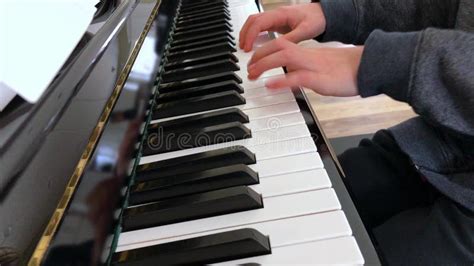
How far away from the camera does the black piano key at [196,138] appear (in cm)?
61

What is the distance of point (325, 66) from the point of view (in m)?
0.65

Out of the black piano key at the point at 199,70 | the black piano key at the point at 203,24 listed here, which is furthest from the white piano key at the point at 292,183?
the black piano key at the point at 203,24

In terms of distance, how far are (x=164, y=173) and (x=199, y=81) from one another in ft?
0.82

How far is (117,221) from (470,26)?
0.62 metres

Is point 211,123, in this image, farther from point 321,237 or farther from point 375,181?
point 375,181

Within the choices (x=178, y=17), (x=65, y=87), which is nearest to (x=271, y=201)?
(x=65, y=87)

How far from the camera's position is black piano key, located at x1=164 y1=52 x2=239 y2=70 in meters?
0.82

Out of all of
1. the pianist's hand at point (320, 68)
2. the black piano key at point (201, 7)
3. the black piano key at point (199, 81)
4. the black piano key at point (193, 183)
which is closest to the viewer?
the black piano key at point (193, 183)

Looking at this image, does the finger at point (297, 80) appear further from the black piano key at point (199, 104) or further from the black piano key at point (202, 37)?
the black piano key at point (202, 37)

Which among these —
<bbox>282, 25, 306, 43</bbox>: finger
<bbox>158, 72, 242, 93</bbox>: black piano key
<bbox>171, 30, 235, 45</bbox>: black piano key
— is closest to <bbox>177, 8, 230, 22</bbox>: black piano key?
<bbox>171, 30, 235, 45</bbox>: black piano key

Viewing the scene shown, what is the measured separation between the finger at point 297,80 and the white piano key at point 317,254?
29 cm

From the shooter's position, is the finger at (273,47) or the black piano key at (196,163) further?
the finger at (273,47)

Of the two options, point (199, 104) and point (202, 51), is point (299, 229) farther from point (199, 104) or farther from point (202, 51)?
point (202, 51)

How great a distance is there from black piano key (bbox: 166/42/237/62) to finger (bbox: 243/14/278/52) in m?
0.03
